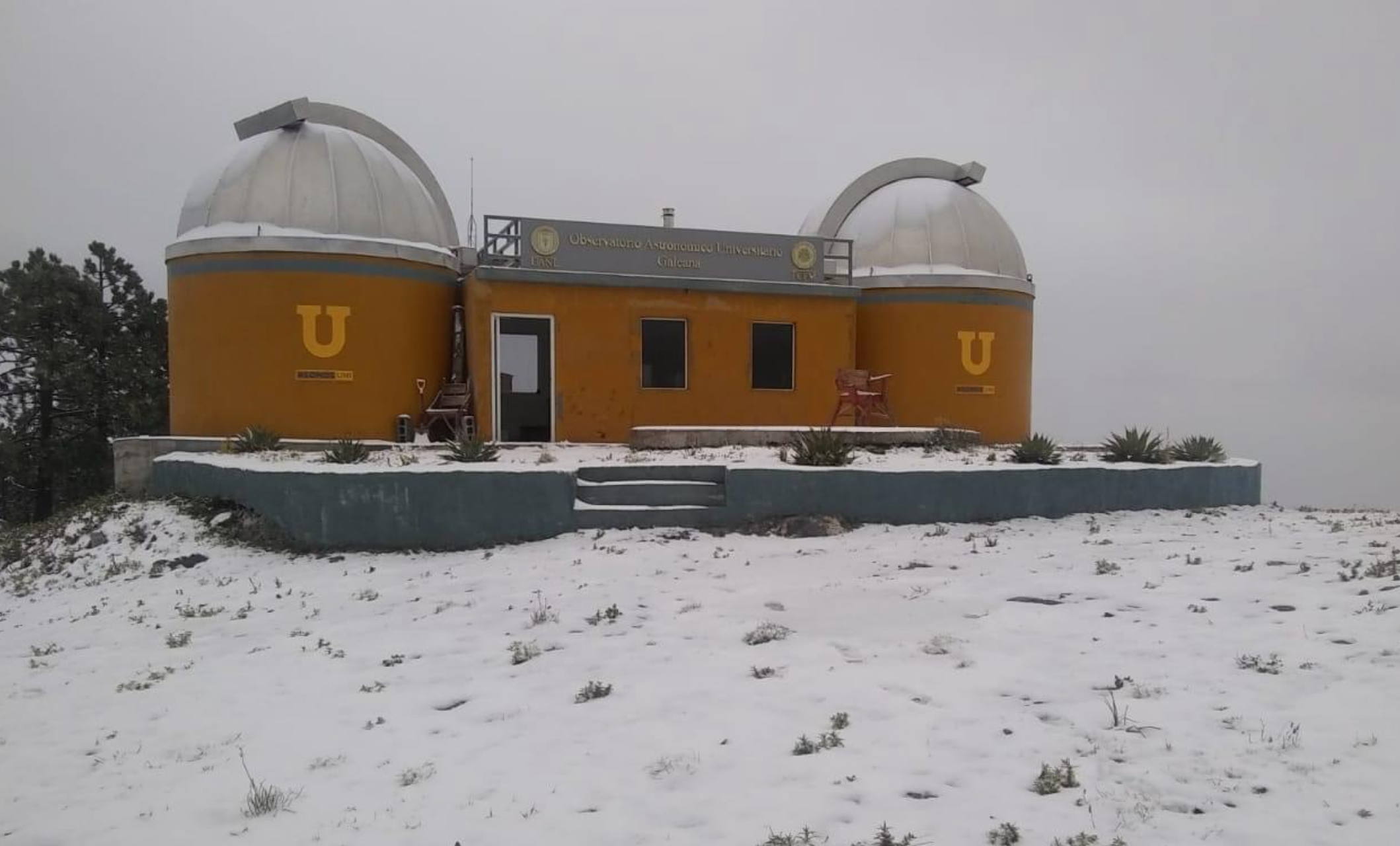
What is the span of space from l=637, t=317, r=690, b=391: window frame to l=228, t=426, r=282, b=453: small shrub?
18.4ft

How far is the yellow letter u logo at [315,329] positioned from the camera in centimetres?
1431

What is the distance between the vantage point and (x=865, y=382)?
50.3ft

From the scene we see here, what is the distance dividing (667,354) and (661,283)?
1.30 m

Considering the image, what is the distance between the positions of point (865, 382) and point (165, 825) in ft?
41.0

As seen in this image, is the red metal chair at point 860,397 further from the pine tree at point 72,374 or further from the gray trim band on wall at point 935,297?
the pine tree at point 72,374

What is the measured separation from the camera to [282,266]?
563 inches

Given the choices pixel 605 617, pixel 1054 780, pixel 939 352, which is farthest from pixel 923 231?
pixel 1054 780

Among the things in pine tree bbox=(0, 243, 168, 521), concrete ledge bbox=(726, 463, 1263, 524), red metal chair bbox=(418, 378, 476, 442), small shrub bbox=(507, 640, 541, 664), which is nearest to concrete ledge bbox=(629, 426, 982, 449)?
concrete ledge bbox=(726, 463, 1263, 524)

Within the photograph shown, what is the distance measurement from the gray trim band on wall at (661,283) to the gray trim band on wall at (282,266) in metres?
1.57

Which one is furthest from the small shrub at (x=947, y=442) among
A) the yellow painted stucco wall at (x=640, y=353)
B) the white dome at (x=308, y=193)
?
the white dome at (x=308, y=193)

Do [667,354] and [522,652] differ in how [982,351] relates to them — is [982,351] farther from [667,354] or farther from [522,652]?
[522,652]

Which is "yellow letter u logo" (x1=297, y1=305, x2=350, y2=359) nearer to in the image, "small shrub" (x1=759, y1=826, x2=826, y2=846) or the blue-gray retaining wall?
the blue-gray retaining wall

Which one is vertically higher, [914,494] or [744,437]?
[744,437]

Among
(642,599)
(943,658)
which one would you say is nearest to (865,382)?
(642,599)
